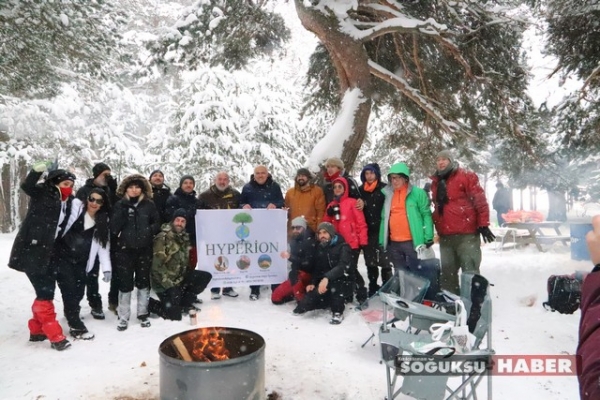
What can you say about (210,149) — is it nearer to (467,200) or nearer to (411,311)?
(467,200)

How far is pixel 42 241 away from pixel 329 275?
11.3 feet

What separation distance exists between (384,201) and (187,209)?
3.00 meters

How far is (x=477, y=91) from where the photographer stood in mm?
9234

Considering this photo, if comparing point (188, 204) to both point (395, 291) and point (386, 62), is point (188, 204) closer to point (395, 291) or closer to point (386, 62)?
point (395, 291)

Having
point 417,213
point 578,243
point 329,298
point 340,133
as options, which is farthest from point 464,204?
point 578,243

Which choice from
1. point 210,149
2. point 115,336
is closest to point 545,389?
point 115,336

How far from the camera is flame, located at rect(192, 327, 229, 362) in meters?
3.47

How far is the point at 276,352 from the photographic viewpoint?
15.9 feet

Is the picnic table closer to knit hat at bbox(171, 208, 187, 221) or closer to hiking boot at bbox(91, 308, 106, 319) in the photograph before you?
knit hat at bbox(171, 208, 187, 221)

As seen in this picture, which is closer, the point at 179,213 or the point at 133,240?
the point at 133,240

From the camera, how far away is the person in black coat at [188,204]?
6.58 m

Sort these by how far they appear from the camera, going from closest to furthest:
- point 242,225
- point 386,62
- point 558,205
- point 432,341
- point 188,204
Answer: point 432,341 < point 188,204 < point 242,225 < point 386,62 < point 558,205

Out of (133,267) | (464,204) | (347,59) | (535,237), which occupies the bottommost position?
(535,237)

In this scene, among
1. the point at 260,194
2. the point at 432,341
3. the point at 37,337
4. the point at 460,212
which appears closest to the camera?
the point at 432,341
